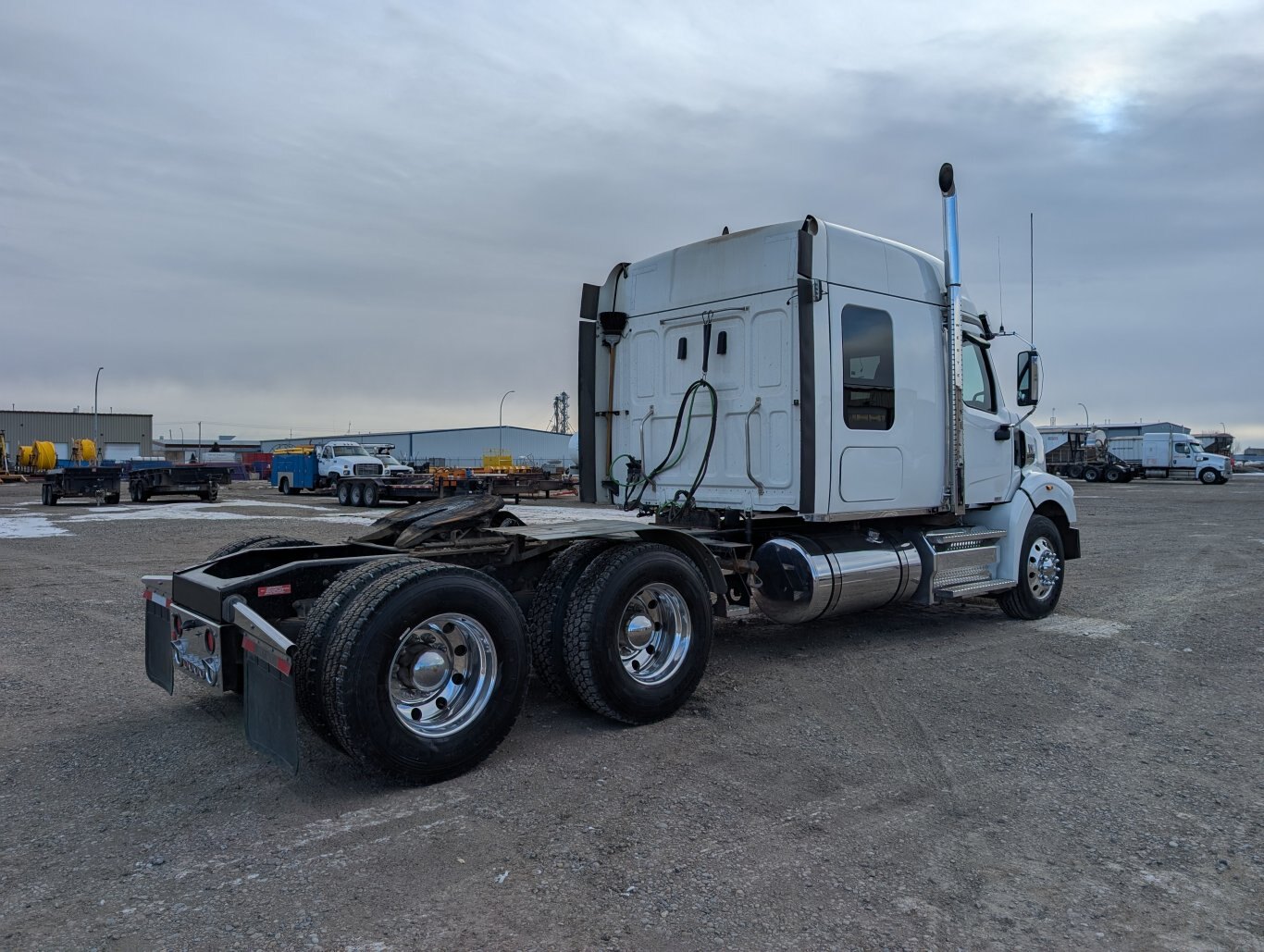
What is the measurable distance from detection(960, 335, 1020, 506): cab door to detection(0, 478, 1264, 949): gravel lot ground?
1.70m

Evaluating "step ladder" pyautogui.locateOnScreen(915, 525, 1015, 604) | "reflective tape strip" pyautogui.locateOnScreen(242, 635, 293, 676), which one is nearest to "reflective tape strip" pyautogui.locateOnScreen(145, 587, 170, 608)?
"reflective tape strip" pyautogui.locateOnScreen(242, 635, 293, 676)

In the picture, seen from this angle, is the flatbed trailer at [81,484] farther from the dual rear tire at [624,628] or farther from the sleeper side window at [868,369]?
the sleeper side window at [868,369]

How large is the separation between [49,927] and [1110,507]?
28578 millimetres

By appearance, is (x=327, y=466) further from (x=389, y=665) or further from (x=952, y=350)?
(x=389, y=665)

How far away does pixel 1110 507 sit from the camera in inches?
1038

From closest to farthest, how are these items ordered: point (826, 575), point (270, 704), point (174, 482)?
point (270, 704), point (826, 575), point (174, 482)

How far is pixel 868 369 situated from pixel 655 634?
2.83 meters

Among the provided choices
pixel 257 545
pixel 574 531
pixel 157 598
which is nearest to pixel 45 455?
pixel 257 545

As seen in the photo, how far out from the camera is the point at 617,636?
4930mm

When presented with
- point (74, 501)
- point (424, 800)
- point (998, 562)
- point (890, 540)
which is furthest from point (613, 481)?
point (74, 501)

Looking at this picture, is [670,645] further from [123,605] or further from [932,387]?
[123,605]

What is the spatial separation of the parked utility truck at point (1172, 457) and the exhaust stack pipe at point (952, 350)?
50336 millimetres

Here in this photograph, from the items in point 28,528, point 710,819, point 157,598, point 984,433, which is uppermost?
point 984,433

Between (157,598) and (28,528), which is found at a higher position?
(157,598)
